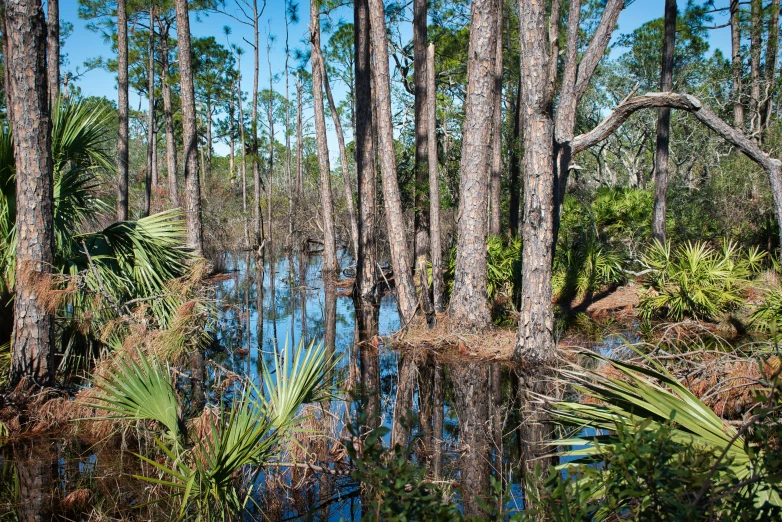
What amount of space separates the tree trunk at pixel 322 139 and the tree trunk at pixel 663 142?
32.0 ft

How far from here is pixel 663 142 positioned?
15.2 metres

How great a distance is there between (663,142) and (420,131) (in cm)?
626

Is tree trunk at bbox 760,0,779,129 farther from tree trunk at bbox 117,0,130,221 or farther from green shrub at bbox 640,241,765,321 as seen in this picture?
tree trunk at bbox 117,0,130,221

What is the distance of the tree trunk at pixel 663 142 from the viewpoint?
14.5 metres

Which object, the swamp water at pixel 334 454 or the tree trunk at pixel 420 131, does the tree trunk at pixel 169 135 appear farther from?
the swamp water at pixel 334 454

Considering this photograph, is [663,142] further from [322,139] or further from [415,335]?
[322,139]

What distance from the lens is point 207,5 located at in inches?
1011

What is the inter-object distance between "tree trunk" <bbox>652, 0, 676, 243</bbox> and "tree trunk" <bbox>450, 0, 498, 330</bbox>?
648cm

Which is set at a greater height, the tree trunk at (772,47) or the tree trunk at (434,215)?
the tree trunk at (772,47)

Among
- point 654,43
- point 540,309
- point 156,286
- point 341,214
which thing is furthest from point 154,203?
point 654,43

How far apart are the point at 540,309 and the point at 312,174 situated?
24816mm

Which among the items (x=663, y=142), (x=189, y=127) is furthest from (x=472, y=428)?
(x=663, y=142)

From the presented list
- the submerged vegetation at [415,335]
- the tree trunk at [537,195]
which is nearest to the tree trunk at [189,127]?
the submerged vegetation at [415,335]

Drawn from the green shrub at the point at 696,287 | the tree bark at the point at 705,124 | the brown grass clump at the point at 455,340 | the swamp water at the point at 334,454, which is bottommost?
the swamp water at the point at 334,454
